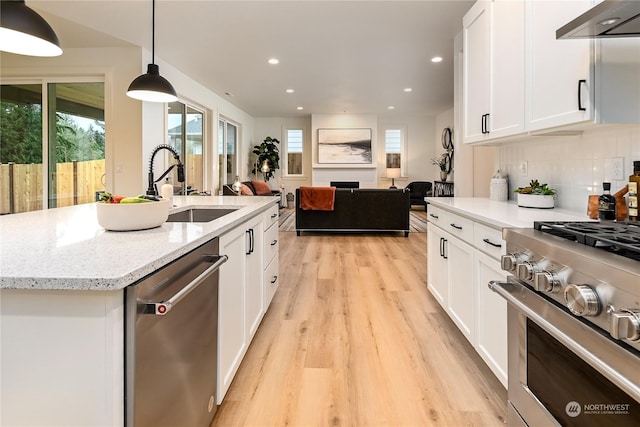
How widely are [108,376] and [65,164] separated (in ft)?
16.8

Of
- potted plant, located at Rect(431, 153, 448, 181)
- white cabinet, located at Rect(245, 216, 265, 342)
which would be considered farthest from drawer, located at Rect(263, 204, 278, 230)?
potted plant, located at Rect(431, 153, 448, 181)

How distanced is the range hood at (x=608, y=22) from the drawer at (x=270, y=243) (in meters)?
1.97

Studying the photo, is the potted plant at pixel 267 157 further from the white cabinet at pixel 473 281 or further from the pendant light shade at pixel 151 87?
the white cabinet at pixel 473 281

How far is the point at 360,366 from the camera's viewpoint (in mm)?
2039

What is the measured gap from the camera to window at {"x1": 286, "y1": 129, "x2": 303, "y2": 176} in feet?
34.7

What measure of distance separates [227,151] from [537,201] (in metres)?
7.47

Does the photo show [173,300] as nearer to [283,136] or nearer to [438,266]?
[438,266]

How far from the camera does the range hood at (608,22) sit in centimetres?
115

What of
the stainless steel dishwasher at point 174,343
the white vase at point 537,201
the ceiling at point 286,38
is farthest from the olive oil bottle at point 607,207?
the ceiling at point 286,38

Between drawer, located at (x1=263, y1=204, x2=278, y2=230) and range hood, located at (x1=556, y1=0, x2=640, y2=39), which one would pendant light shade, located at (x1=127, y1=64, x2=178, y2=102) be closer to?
drawer, located at (x1=263, y1=204, x2=278, y2=230)

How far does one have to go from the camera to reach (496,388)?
1.82 m

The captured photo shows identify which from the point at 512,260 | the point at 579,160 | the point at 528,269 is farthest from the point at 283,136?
the point at 528,269

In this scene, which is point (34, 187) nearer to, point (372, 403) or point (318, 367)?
point (318, 367)

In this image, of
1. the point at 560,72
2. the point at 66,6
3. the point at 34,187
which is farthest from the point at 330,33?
the point at 34,187
